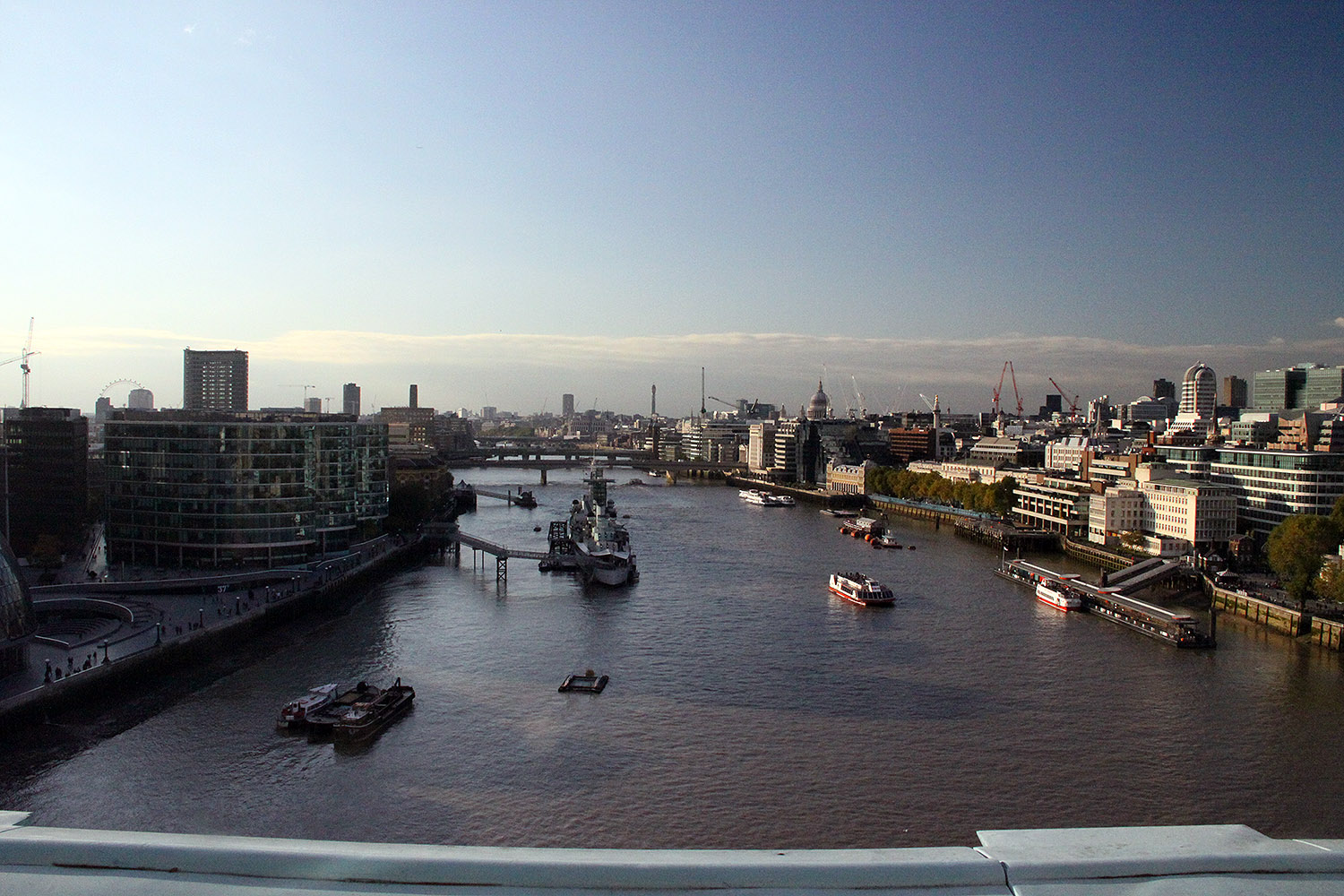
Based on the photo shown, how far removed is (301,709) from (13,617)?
12.8 ft

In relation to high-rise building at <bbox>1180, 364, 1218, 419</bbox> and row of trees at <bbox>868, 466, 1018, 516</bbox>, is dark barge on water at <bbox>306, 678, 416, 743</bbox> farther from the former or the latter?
high-rise building at <bbox>1180, 364, 1218, 419</bbox>

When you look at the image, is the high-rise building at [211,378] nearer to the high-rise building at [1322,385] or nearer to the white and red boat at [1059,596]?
the white and red boat at [1059,596]

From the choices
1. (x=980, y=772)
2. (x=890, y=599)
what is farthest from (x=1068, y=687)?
(x=890, y=599)

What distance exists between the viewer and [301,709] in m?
10.8

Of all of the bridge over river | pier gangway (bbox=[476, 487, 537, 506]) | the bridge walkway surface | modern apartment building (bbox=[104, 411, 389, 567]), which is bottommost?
pier gangway (bbox=[476, 487, 537, 506])

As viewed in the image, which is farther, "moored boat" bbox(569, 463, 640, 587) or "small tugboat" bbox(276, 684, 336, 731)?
"moored boat" bbox(569, 463, 640, 587)

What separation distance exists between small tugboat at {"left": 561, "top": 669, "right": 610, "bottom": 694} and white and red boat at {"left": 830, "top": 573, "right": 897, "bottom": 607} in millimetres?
7387

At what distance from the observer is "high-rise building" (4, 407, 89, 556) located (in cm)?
2078

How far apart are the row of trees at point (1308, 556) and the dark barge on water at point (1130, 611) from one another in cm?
213

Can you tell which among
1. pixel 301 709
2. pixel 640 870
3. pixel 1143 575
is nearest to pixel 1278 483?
pixel 1143 575

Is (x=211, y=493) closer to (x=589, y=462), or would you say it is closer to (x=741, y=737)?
(x=741, y=737)

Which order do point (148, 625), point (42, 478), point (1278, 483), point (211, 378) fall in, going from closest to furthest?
point (148, 625), point (42, 478), point (1278, 483), point (211, 378)

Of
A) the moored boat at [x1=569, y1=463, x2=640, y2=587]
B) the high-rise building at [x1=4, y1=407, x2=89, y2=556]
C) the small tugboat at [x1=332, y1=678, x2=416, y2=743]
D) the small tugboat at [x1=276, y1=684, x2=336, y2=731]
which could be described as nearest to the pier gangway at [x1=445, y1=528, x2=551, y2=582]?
the moored boat at [x1=569, y1=463, x2=640, y2=587]

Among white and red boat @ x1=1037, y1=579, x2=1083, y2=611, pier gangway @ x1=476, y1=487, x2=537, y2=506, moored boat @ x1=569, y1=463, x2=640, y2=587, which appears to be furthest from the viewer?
pier gangway @ x1=476, y1=487, x2=537, y2=506
